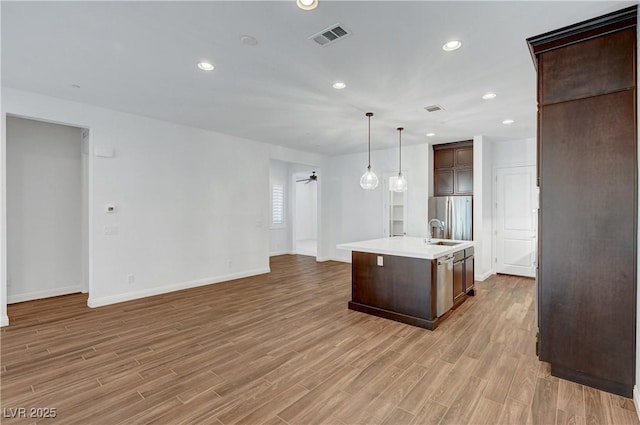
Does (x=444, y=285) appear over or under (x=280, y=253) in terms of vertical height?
over

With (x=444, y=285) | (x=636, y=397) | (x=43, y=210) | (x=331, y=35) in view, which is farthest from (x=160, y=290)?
(x=636, y=397)

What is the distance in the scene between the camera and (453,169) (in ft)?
22.0

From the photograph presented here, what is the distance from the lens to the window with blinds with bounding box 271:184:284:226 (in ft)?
30.9

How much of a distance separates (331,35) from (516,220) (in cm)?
574

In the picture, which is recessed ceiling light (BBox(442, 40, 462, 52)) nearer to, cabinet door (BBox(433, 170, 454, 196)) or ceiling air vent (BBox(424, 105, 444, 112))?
ceiling air vent (BBox(424, 105, 444, 112))

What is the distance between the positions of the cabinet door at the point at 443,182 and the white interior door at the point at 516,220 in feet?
3.10

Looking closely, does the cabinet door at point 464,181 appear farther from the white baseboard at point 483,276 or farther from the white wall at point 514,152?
the white baseboard at point 483,276

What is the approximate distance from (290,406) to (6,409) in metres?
1.97

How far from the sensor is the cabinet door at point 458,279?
4.28m

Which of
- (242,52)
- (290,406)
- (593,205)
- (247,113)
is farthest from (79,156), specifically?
(593,205)

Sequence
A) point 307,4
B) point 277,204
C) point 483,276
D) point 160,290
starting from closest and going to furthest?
point 307,4 < point 160,290 < point 483,276 < point 277,204

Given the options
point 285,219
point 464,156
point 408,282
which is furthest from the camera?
point 285,219

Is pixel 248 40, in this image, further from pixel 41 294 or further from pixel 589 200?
pixel 41 294

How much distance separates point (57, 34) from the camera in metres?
2.54
